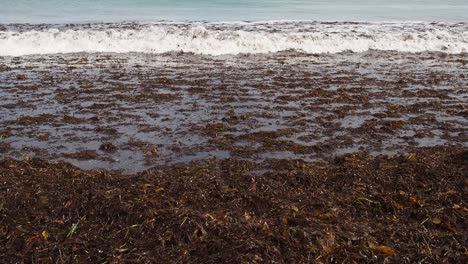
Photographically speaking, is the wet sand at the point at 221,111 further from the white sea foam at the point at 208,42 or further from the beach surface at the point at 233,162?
the white sea foam at the point at 208,42

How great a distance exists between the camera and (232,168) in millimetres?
5273

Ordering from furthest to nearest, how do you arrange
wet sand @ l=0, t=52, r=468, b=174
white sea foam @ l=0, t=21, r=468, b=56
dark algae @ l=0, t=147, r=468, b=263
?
1. white sea foam @ l=0, t=21, r=468, b=56
2. wet sand @ l=0, t=52, r=468, b=174
3. dark algae @ l=0, t=147, r=468, b=263

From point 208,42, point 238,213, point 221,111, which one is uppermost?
point 208,42

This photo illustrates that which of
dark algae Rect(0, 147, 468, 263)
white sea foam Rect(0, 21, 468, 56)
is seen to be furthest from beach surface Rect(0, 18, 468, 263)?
white sea foam Rect(0, 21, 468, 56)

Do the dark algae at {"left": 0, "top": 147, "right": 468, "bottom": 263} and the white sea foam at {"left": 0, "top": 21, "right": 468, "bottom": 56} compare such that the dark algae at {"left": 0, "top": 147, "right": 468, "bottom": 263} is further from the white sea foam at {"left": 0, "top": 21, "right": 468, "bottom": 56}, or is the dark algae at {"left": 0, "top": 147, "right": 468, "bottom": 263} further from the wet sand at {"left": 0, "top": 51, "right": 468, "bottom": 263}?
the white sea foam at {"left": 0, "top": 21, "right": 468, "bottom": 56}

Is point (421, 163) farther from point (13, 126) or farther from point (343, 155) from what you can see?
point (13, 126)

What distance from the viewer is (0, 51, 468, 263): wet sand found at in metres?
3.34

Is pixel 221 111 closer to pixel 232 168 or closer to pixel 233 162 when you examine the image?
pixel 233 162

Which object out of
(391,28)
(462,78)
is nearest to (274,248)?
(462,78)

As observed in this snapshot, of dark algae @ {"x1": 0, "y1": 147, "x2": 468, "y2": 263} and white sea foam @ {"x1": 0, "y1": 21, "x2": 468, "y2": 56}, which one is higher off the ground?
white sea foam @ {"x1": 0, "y1": 21, "x2": 468, "y2": 56}

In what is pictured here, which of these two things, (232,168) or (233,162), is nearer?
(232,168)

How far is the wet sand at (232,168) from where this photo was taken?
11.0ft

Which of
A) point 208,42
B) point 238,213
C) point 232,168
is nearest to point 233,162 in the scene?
point 232,168

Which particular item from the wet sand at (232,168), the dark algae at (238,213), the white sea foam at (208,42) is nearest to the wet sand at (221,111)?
the wet sand at (232,168)
